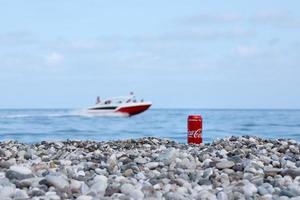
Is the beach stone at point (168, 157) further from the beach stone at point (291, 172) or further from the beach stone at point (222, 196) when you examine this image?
the beach stone at point (222, 196)

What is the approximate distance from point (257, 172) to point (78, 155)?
217 centimetres

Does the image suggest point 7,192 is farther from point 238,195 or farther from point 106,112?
point 106,112

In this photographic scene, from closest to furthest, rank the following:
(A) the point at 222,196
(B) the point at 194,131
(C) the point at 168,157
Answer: (A) the point at 222,196 < (C) the point at 168,157 < (B) the point at 194,131

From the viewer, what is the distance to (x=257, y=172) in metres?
5.97

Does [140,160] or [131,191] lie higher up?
[140,160]

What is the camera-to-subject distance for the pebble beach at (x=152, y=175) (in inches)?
196

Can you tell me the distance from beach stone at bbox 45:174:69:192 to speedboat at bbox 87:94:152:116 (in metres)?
34.2

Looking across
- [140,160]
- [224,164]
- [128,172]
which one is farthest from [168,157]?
[128,172]

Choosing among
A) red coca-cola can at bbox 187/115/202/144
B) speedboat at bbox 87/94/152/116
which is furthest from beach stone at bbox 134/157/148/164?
speedboat at bbox 87/94/152/116

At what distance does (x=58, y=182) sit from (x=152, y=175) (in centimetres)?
100

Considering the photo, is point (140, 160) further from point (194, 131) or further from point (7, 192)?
point (194, 131)

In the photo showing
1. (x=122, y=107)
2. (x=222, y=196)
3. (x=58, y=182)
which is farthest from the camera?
(x=122, y=107)

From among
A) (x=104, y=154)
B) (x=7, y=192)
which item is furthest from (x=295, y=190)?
(x=104, y=154)

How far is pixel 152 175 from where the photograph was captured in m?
5.74
